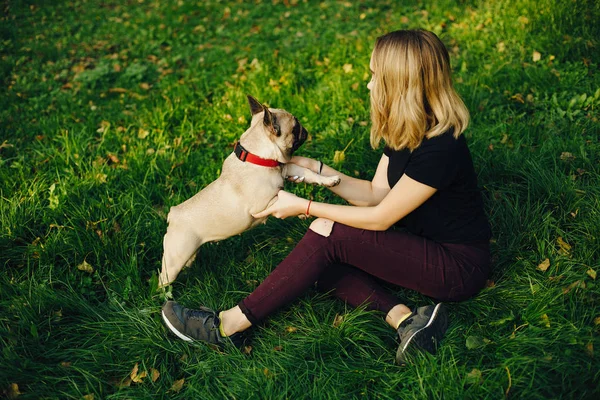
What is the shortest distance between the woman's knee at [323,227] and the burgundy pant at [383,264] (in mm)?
22

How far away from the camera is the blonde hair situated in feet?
8.30

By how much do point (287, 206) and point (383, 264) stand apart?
2.28ft

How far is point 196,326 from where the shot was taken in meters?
2.75

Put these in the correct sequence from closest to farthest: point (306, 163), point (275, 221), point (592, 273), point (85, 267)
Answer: point (592, 273), point (85, 267), point (306, 163), point (275, 221)

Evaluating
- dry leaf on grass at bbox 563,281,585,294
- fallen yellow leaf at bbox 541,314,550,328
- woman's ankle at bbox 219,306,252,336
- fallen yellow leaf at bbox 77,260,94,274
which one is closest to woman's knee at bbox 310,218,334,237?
woman's ankle at bbox 219,306,252,336

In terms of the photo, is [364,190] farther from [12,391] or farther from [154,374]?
[12,391]

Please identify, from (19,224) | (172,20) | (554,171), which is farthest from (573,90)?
(172,20)

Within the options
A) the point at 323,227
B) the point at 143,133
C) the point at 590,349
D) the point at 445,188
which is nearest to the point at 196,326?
the point at 323,227

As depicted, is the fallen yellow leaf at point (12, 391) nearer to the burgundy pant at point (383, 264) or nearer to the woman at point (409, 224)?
the woman at point (409, 224)

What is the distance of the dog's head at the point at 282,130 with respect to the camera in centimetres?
303

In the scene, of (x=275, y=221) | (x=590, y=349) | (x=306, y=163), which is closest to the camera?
(x=590, y=349)

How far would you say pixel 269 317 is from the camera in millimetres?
2939

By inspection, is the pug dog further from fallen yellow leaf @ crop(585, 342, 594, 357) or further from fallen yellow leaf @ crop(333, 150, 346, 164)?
fallen yellow leaf @ crop(585, 342, 594, 357)

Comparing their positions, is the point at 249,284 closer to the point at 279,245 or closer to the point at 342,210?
the point at 279,245
